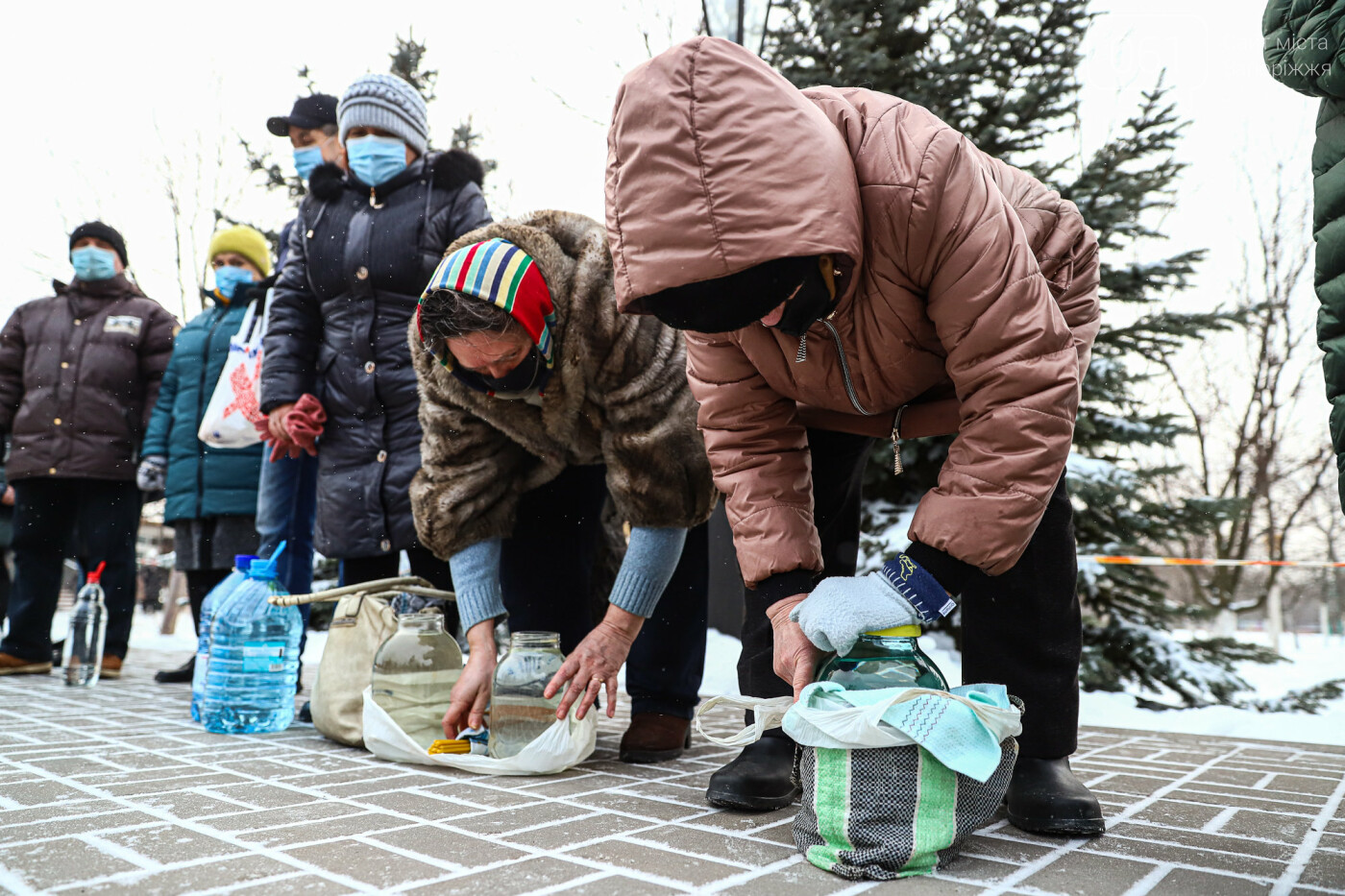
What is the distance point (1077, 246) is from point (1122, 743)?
205 centimetres

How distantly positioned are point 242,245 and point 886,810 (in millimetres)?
4641

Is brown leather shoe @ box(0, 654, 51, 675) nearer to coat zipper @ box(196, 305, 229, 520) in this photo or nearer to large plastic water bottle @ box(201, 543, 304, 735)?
coat zipper @ box(196, 305, 229, 520)

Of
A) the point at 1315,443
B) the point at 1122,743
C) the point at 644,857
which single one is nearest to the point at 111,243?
the point at 644,857

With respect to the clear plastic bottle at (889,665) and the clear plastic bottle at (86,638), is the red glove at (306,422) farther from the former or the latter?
the clear plastic bottle at (889,665)

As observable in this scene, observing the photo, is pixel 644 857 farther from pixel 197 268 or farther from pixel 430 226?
pixel 197 268

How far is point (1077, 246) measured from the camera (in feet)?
6.22

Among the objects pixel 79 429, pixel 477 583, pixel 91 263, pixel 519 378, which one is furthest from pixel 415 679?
pixel 91 263

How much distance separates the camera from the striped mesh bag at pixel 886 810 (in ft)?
4.69

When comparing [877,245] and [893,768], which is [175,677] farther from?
[877,245]

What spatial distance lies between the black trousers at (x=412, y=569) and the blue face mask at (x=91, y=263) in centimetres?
305

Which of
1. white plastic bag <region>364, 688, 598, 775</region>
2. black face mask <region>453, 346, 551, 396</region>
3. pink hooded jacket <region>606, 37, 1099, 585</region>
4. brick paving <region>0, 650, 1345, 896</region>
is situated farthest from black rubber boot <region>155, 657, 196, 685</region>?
pink hooded jacket <region>606, 37, 1099, 585</region>

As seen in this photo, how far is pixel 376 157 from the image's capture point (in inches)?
133

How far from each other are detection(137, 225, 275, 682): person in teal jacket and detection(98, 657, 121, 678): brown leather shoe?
0.29 meters

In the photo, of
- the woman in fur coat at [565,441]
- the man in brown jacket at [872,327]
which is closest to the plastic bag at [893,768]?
the man in brown jacket at [872,327]
